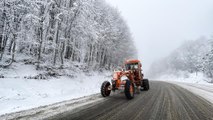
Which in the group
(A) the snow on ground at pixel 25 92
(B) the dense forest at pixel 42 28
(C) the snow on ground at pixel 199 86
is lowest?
(C) the snow on ground at pixel 199 86

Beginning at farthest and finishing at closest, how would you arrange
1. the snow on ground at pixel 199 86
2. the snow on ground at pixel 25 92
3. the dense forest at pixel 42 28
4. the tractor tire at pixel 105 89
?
the snow on ground at pixel 199 86, the dense forest at pixel 42 28, the tractor tire at pixel 105 89, the snow on ground at pixel 25 92

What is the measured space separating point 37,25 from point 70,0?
5.55m

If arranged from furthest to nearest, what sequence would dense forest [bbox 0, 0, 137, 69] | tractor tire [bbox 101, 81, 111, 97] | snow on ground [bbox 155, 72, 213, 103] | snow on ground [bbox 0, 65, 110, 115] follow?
snow on ground [bbox 155, 72, 213, 103], dense forest [bbox 0, 0, 137, 69], tractor tire [bbox 101, 81, 111, 97], snow on ground [bbox 0, 65, 110, 115]

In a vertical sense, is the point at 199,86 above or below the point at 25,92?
below

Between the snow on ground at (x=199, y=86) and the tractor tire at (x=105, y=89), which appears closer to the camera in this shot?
the tractor tire at (x=105, y=89)

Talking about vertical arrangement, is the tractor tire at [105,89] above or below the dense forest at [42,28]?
below

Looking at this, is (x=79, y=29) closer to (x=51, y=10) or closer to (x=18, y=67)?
(x=51, y=10)

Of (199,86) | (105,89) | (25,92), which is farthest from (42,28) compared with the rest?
(199,86)

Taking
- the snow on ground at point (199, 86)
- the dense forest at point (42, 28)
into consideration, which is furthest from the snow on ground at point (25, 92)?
the snow on ground at point (199, 86)

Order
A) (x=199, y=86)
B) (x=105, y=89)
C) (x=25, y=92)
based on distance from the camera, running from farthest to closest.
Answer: (x=199, y=86) < (x=105, y=89) < (x=25, y=92)

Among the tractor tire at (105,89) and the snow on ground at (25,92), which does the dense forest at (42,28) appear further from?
the tractor tire at (105,89)

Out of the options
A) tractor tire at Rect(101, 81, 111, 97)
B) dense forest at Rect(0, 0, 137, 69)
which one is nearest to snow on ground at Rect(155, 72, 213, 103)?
tractor tire at Rect(101, 81, 111, 97)

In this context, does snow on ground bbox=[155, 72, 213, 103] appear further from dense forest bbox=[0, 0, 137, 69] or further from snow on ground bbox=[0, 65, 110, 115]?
dense forest bbox=[0, 0, 137, 69]

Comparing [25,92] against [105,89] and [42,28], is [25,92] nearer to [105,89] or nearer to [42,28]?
[105,89]
